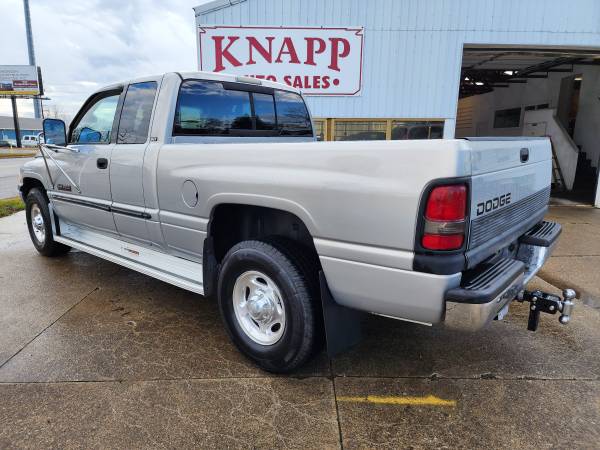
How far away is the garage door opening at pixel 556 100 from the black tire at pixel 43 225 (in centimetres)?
880

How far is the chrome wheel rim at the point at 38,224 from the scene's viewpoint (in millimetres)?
5266

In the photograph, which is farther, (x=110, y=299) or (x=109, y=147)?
(x=110, y=299)

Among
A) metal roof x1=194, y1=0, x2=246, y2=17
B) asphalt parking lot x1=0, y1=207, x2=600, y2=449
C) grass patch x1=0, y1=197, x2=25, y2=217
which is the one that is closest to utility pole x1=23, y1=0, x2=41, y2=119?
grass patch x1=0, y1=197, x2=25, y2=217

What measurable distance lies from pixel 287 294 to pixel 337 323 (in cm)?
35

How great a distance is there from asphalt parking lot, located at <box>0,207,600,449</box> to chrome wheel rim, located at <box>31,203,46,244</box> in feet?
4.71

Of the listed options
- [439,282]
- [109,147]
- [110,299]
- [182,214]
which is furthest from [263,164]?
[110,299]

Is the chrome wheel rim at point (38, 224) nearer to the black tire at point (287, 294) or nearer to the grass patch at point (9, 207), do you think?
the black tire at point (287, 294)

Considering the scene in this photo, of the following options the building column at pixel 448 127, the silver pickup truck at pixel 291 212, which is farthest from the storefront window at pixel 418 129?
the silver pickup truck at pixel 291 212

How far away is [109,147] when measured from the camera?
3.78m

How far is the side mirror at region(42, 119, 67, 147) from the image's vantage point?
4391mm

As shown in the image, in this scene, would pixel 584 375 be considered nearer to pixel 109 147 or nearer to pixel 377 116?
pixel 109 147

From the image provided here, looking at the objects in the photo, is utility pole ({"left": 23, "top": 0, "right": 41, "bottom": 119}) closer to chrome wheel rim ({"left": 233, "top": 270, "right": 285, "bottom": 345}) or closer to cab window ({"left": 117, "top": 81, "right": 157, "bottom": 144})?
cab window ({"left": 117, "top": 81, "right": 157, "bottom": 144})

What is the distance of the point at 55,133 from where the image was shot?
4402 mm

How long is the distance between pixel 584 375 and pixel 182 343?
9.20 ft
